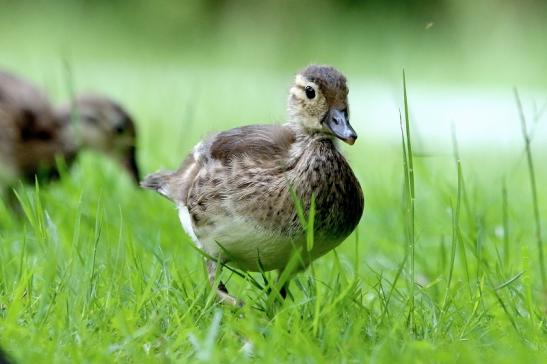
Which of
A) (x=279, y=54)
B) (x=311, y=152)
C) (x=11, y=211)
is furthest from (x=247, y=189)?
(x=279, y=54)

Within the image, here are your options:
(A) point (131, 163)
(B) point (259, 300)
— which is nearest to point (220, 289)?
(B) point (259, 300)

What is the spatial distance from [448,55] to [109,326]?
13.9 meters

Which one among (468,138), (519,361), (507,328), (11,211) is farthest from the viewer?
(468,138)

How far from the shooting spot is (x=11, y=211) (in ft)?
20.9

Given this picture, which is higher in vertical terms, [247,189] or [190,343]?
[247,189]

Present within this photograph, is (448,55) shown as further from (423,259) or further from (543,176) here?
(423,259)

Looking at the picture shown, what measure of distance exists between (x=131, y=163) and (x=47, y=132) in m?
0.60

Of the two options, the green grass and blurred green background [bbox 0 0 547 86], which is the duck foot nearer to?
the green grass

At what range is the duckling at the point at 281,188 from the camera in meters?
4.34

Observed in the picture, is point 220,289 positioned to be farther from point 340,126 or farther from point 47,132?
point 47,132

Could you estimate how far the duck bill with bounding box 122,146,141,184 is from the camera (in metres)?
7.55

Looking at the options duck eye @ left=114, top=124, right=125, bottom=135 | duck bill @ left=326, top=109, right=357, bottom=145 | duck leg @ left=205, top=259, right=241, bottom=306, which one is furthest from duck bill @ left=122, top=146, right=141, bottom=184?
duck bill @ left=326, top=109, right=357, bottom=145

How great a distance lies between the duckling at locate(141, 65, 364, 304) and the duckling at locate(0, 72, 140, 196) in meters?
2.41

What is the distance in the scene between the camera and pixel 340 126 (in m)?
4.42
